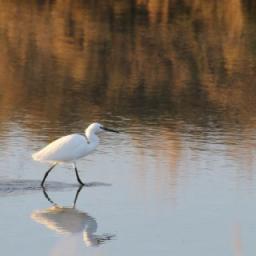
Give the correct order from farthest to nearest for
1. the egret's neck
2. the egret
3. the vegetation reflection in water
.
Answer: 1. the vegetation reflection in water
2. the egret's neck
3. the egret

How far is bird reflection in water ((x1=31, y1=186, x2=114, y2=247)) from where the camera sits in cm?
820

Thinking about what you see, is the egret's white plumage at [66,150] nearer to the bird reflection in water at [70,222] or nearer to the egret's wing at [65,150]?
the egret's wing at [65,150]

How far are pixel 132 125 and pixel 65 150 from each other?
9.83ft

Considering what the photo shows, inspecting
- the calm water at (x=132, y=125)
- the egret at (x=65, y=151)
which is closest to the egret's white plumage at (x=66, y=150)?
the egret at (x=65, y=151)

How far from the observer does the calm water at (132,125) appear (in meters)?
8.38

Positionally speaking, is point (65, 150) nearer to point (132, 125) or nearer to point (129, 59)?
point (132, 125)

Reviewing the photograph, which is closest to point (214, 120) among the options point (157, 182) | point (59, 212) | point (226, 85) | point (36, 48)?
point (226, 85)

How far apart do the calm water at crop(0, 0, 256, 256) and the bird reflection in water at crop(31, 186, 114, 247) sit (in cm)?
1

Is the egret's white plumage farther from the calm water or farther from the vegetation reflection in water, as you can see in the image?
the vegetation reflection in water

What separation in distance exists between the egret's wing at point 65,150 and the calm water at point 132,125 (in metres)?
0.26

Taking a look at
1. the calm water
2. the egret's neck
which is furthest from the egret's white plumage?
the calm water

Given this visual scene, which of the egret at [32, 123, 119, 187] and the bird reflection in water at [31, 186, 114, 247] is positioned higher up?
the egret at [32, 123, 119, 187]

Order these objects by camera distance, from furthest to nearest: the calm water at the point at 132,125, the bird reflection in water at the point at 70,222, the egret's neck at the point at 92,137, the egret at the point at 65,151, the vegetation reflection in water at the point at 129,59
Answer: the vegetation reflection in water at the point at 129,59 → the egret's neck at the point at 92,137 → the egret at the point at 65,151 → the calm water at the point at 132,125 → the bird reflection in water at the point at 70,222

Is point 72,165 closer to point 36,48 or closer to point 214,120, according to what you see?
point 214,120
